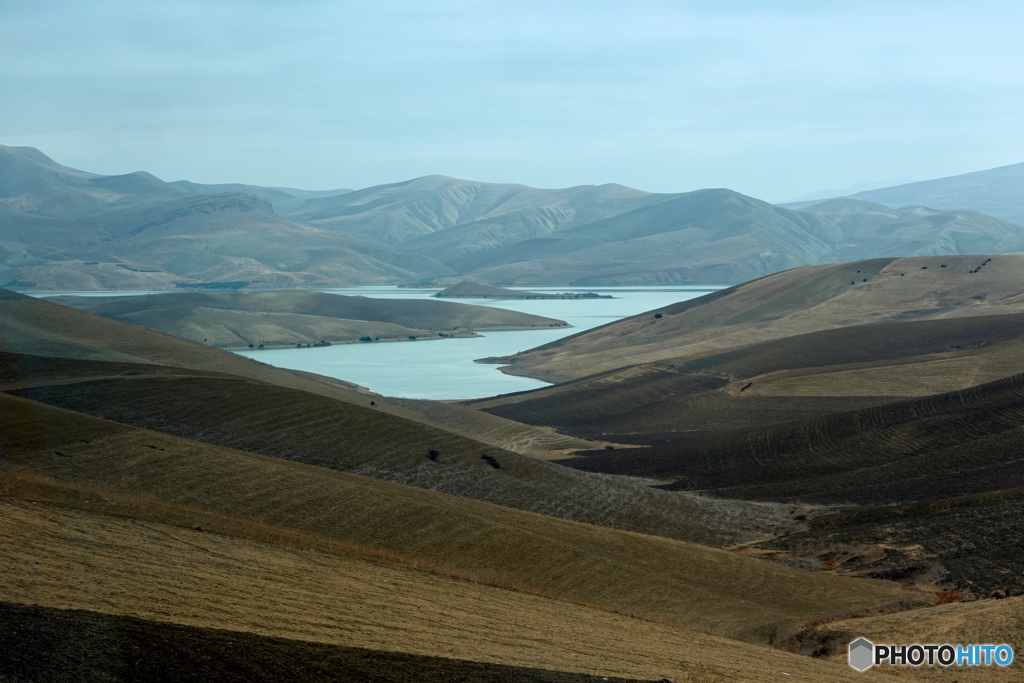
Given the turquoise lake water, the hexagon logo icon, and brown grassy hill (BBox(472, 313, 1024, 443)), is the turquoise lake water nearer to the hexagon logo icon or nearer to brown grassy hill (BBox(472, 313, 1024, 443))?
brown grassy hill (BBox(472, 313, 1024, 443))

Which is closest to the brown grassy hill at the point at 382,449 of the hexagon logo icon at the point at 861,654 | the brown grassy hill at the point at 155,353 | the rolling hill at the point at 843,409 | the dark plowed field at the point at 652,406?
the rolling hill at the point at 843,409

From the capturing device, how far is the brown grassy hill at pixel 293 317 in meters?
140

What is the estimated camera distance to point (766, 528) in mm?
35000

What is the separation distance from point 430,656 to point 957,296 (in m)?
113

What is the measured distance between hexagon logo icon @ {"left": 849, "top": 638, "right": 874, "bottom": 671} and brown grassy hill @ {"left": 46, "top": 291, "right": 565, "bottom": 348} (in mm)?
122300

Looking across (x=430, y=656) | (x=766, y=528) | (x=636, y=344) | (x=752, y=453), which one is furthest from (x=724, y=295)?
(x=430, y=656)

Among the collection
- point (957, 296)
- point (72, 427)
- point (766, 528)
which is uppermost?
point (957, 296)

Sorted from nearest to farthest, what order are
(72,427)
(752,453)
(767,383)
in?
(72,427) < (752,453) < (767,383)

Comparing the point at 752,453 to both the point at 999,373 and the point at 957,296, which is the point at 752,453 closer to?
the point at 999,373

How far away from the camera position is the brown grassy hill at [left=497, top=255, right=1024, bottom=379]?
352 ft

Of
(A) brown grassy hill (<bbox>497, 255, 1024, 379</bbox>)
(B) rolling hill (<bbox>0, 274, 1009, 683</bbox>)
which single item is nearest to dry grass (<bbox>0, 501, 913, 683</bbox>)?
(B) rolling hill (<bbox>0, 274, 1009, 683</bbox>)

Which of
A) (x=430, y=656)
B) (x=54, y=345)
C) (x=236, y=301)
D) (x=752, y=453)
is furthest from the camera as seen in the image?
(x=236, y=301)

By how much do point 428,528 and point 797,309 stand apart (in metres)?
101

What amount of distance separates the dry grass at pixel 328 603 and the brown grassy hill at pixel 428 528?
573mm
